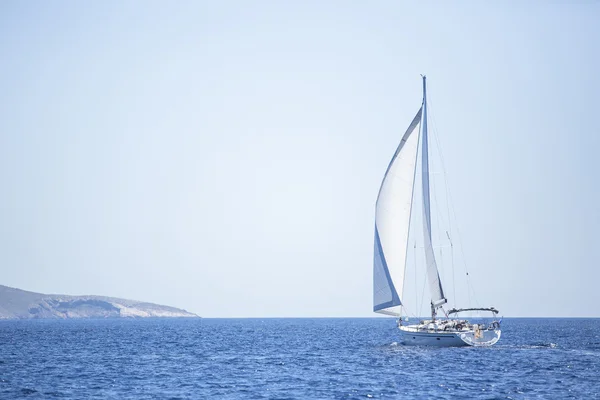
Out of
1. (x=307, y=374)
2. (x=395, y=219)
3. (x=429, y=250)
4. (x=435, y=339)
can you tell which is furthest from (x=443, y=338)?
(x=307, y=374)

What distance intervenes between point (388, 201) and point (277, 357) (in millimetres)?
18172

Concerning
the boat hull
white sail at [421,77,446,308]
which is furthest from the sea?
white sail at [421,77,446,308]

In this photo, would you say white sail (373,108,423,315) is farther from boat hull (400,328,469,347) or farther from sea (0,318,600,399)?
sea (0,318,600,399)

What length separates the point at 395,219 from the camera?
72188 mm

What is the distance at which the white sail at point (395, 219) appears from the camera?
7181cm

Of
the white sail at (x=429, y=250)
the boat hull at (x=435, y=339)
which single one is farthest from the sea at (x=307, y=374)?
the white sail at (x=429, y=250)

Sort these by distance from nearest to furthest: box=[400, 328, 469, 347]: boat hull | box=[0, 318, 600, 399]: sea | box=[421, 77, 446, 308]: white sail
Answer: box=[0, 318, 600, 399]: sea, box=[400, 328, 469, 347]: boat hull, box=[421, 77, 446, 308]: white sail

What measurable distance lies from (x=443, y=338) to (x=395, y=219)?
1187 cm

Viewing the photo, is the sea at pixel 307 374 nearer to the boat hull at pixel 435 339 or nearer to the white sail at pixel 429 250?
the boat hull at pixel 435 339

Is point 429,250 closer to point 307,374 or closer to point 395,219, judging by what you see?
point 395,219

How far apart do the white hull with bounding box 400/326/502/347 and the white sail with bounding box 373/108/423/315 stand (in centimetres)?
262

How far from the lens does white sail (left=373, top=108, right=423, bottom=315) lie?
2827 inches

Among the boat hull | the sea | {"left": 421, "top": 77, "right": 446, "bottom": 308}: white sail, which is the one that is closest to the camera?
the sea

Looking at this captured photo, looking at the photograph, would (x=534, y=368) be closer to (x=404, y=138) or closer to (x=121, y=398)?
(x=404, y=138)
